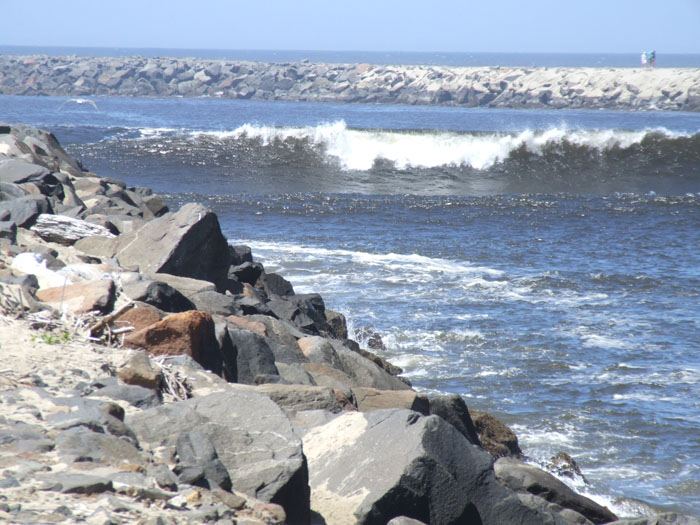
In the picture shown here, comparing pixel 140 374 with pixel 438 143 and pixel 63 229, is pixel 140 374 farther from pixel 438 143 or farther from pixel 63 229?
pixel 438 143

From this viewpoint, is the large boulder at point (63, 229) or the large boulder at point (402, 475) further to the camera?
the large boulder at point (63, 229)

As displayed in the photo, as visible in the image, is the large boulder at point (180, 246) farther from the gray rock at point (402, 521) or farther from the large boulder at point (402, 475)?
the gray rock at point (402, 521)

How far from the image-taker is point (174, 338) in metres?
5.77

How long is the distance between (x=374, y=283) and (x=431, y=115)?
44.5m

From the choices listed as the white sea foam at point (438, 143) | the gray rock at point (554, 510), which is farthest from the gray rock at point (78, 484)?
the white sea foam at point (438, 143)

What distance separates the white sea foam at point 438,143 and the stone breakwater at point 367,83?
102ft

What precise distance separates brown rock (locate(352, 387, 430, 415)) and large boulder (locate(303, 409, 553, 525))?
53.6 inches

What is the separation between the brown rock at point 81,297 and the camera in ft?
19.9

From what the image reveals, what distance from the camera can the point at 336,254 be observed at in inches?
631

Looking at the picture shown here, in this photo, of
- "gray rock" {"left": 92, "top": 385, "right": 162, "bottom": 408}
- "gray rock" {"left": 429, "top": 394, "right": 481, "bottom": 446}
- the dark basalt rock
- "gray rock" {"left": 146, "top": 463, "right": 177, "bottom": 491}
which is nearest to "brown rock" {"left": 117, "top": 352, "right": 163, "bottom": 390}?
"gray rock" {"left": 92, "top": 385, "right": 162, "bottom": 408}

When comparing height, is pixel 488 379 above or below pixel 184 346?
below

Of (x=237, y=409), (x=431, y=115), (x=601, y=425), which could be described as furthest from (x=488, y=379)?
(x=431, y=115)

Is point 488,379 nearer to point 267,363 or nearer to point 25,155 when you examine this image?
point 267,363

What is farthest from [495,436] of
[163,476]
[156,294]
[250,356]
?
[163,476]
